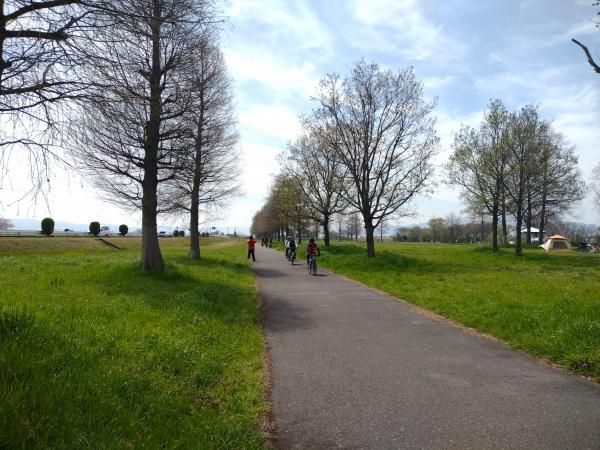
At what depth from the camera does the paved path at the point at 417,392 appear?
3596mm

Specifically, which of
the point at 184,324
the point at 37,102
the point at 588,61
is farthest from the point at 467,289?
the point at 37,102

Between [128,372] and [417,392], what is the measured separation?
334cm

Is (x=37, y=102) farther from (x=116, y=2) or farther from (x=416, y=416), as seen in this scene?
(x=416, y=416)

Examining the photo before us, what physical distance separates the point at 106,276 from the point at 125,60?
27.3ft

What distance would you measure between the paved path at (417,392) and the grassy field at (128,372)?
50 cm

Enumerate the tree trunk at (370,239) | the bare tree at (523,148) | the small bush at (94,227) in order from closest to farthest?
the tree trunk at (370,239) → the bare tree at (523,148) → the small bush at (94,227)

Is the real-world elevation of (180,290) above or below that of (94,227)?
below

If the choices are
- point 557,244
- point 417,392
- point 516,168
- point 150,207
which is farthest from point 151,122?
point 557,244

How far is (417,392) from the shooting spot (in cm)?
460

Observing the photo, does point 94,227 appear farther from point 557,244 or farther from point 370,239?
point 557,244

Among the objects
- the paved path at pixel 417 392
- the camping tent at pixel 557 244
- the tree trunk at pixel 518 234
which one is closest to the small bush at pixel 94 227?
the tree trunk at pixel 518 234

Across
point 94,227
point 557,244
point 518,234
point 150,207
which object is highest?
point 94,227

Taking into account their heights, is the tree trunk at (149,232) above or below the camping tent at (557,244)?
above

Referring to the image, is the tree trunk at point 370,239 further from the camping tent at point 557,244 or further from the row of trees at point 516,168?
the camping tent at point 557,244
